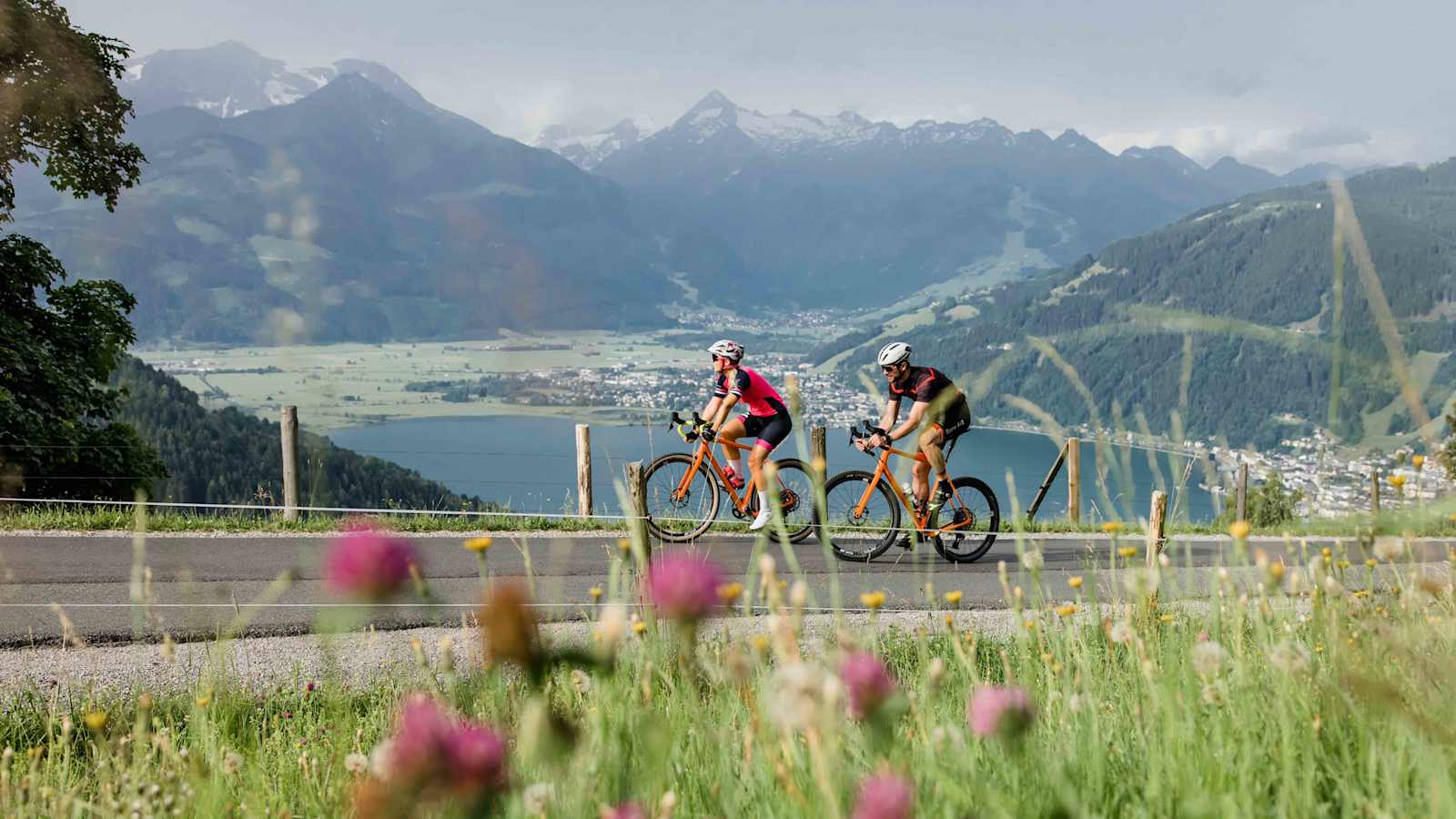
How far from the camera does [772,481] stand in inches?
63.0

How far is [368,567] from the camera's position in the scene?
111 cm

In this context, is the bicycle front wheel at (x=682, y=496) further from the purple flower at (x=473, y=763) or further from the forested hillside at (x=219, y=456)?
the forested hillside at (x=219, y=456)

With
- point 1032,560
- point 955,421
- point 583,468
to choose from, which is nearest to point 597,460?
point 583,468

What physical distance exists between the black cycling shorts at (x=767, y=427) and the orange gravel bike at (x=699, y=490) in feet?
1.31

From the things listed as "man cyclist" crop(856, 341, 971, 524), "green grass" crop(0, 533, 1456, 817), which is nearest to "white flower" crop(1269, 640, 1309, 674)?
"green grass" crop(0, 533, 1456, 817)

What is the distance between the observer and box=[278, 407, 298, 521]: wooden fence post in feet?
48.2

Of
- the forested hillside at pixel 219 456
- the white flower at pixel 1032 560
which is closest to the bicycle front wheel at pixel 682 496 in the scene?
the white flower at pixel 1032 560

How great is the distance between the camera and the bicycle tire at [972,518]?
10.9m

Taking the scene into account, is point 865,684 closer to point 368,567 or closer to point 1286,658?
point 368,567

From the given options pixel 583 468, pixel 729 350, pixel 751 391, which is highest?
pixel 729 350

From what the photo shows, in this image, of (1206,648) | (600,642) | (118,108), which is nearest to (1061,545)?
(1206,648)

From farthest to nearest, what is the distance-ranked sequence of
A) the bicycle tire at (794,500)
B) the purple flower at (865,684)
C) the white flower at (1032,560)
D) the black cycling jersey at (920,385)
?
1. the bicycle tire at (794,500)
2. the black cycling jersey at (920,385)
3. the white flower at (1032,560)
4. the purple flower at (865,684)

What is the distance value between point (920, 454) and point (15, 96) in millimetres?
16555

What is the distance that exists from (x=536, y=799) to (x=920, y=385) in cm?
824
